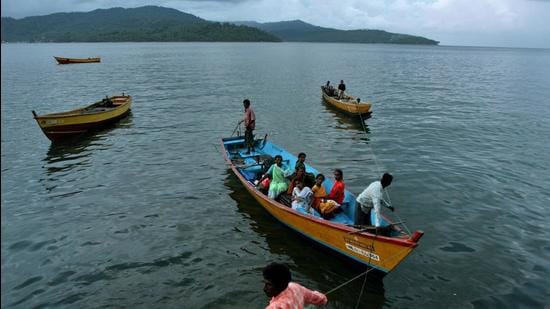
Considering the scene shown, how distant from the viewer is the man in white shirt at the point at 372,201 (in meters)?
10.8

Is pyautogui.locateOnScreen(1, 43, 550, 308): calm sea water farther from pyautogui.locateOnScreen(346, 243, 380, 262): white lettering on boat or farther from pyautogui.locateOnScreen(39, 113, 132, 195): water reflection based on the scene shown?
pyautogui.locateOnScreen(346, 243, 380, 262): white lettering on boat

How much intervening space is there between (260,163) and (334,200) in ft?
18.3

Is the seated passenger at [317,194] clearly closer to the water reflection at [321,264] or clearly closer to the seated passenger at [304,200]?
the seated passenger at [304,200]

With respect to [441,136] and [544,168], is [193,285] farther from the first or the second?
[441,136]

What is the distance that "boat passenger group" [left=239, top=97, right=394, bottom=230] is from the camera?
11258mm

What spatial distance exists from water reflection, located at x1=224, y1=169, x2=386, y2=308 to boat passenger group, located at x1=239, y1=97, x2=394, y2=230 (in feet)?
3.56

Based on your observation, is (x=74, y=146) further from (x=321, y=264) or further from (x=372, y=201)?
(x=372, y=201)

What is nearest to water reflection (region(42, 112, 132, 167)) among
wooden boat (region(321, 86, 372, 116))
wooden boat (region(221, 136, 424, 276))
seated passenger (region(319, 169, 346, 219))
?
wooden boat (region(221, 136, 424, 276))

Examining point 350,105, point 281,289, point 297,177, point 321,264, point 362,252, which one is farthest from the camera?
point 350,105

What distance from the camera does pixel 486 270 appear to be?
12016mm

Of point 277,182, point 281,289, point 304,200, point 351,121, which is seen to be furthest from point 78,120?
point 281,289

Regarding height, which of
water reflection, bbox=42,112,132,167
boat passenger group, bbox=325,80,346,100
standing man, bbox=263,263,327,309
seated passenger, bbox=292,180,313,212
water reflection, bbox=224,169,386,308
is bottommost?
water reflection, bbox=224,169,386,308

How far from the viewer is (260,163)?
715 inches

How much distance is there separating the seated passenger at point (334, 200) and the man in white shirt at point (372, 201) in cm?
113
